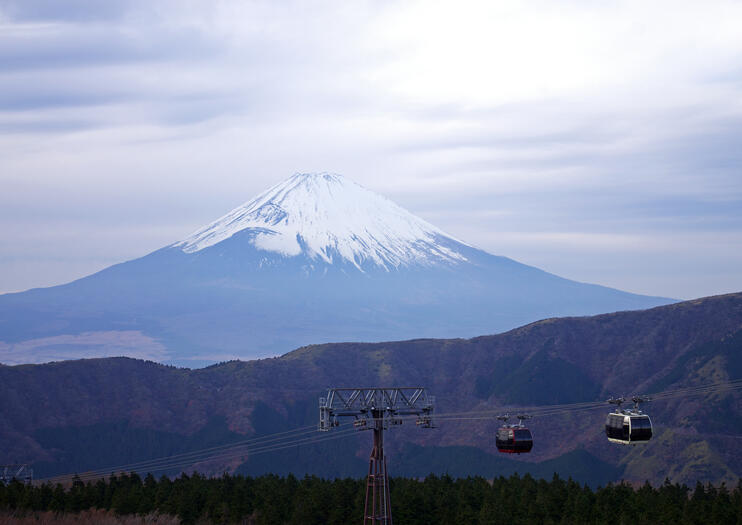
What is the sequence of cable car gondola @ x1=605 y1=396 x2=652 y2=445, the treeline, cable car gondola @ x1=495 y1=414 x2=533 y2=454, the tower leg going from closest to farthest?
1. the tower leg
2. cable car gondola @ x1=605 y1=396 x2=652 y2=445
3. cable car gondola @ x1=495 y1=414 x2=533 y2=454
4. the treeline

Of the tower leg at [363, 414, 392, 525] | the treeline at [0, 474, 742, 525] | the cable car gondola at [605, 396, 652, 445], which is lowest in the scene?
the treeline at [0, 474, 742, 525]

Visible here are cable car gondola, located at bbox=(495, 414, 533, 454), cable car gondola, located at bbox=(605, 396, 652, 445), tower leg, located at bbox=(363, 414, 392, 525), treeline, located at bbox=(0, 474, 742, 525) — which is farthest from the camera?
treeline, located at bbox=(0, 474, 742, 525)

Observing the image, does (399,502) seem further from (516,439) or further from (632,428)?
(632,428)

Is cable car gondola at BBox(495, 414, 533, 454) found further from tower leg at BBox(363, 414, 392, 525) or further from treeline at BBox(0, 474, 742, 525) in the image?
treeline at BBox(0, 474, 742, 525)

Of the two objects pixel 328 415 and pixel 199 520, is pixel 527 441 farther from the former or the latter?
pixel 199 520

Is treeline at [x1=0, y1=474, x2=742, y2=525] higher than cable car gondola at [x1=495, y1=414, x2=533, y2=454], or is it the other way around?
cable car gondola at [x1=495, y1=414, x2=533, y2=454]

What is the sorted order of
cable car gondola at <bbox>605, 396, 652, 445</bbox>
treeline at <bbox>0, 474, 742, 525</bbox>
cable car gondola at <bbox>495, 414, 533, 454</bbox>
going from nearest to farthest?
cable car gondola at <bbox>605, 396, 652, 445</bbox>, cable car gondola at <bbox>495, 414, 533, 454</bbox>, treeline at <bbox>0, 474, 742, 525</bbox>

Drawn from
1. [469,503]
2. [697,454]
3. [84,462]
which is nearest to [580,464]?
[697,454]

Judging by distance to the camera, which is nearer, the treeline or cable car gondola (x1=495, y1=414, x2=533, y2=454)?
cable car gondola (x1=495, y1=414, x2=533, y2=454)

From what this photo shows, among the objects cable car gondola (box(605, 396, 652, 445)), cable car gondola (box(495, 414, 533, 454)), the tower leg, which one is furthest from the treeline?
the tower leg

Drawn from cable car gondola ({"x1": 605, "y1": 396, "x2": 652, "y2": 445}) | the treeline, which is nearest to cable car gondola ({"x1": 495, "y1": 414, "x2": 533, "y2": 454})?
cable car gondola ({"x1": 605, "y1": 396, "x2": 652, "y2": 445})
